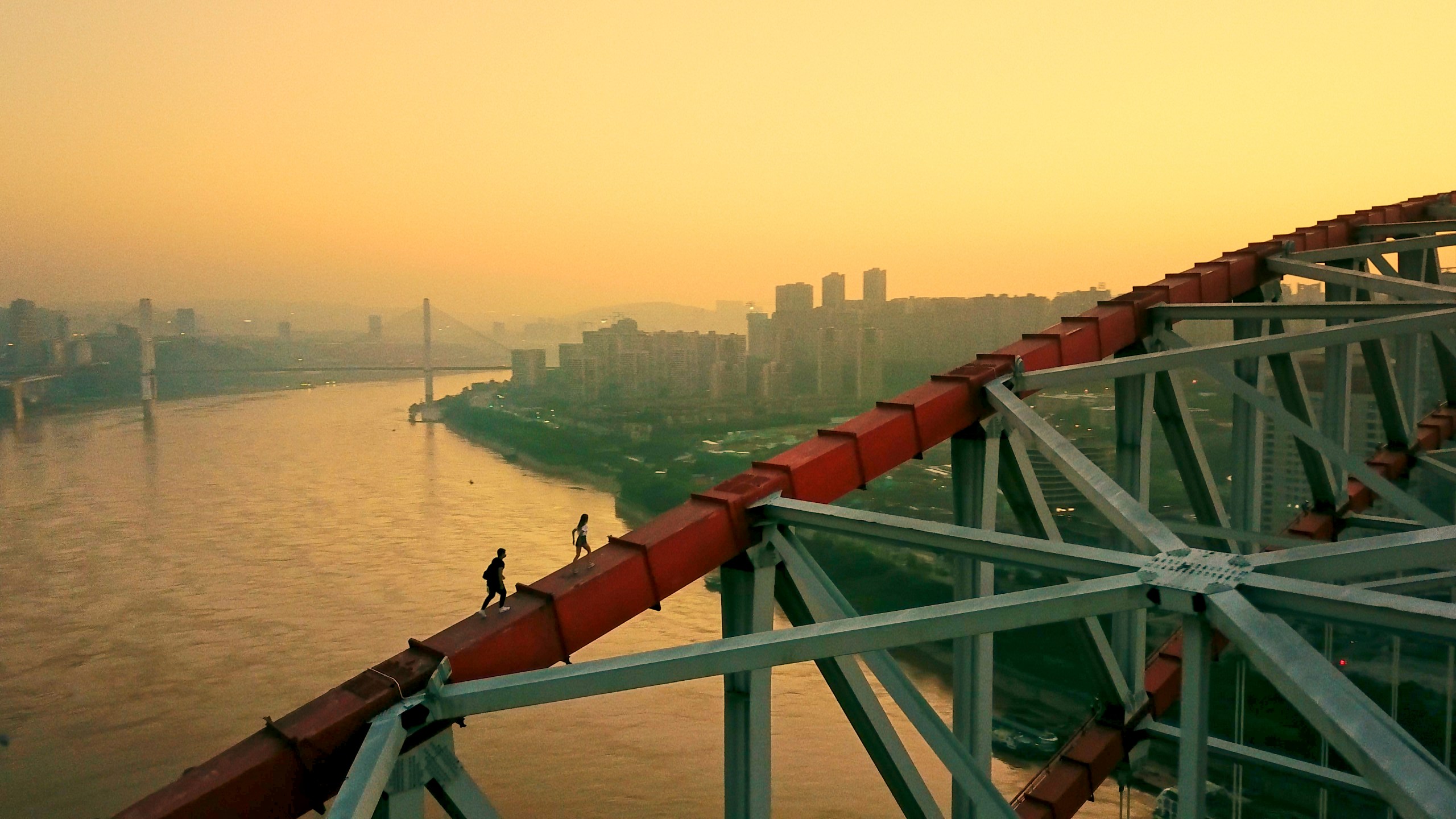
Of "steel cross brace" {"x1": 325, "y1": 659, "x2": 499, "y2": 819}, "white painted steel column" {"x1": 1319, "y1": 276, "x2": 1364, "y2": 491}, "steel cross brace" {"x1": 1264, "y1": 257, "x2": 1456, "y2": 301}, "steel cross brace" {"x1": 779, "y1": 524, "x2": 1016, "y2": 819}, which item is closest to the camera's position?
"steel cross brace" {"x1": 325, "y1": 659, "x2": 499, "y2": 819}

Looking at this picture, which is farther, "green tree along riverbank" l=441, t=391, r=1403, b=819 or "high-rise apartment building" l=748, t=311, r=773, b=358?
"high-rise apartment building" l=748, t=311, r=773, b=358

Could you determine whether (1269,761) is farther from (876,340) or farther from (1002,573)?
(876,340)

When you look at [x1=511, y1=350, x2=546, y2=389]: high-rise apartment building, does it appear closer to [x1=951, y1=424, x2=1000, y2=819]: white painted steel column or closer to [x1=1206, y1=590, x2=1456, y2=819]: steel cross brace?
[x1=951, y1=424, x2=1000, y2=819]: white painted steel column

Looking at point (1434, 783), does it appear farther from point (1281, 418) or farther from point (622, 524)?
point (622, 524)

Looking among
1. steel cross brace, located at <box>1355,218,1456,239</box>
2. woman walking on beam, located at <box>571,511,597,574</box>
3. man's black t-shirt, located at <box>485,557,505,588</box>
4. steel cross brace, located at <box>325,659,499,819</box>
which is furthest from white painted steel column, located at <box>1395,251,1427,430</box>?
steel cross brace, located at <box>325,659,499,819</box>

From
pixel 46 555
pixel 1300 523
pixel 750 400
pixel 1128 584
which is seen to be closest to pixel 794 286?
pixel 750 400

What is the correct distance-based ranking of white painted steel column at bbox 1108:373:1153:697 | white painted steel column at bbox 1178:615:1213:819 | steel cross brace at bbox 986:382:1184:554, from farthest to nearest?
white painted steel column at bbox 1108:373:1153:697 → steel cross brace at bbox 986:382:1184:554 → white painted steel column at bbox 1178:615:1213:819

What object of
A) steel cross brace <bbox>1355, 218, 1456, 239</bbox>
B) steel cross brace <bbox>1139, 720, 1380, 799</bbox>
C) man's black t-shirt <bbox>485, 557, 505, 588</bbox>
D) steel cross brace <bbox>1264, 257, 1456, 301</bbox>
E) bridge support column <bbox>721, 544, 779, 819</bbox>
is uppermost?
steel cross brace <bbox>1355, 218, 1456, 239</bbox>
